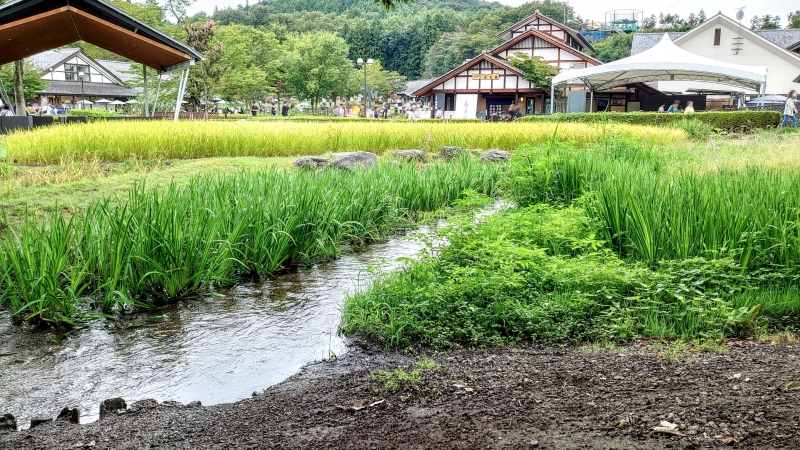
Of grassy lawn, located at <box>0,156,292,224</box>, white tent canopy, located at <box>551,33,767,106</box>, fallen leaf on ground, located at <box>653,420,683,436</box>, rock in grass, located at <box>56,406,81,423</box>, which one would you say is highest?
white tent canopy, located at <box>551,33,767,106</box>

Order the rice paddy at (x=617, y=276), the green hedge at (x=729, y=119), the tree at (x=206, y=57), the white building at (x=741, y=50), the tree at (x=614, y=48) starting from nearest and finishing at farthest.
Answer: the rice paddy at (x=617, y=276) < the green hedge at (x=729, y=119) < the tree at (x=206, y=57) < the white building at (x=741, y=50) < the tree at (x=614, y=48)

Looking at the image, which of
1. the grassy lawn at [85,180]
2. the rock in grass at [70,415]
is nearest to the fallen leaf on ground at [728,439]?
the rock in grass at [70,415]

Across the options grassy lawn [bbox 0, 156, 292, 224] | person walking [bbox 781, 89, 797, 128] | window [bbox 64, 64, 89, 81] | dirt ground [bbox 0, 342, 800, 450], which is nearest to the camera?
dirt ground [bbox 0, 342, 800, 450]

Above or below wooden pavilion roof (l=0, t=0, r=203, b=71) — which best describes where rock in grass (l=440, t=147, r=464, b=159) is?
below

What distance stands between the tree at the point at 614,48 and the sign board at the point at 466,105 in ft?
75.3

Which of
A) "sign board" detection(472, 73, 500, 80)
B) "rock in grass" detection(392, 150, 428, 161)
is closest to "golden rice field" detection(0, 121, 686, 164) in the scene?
"rock in grass" detection(392, 150, 428, 161)

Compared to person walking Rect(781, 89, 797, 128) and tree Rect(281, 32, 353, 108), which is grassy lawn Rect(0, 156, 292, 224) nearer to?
person walking Rect(781, 89, 797, 128)

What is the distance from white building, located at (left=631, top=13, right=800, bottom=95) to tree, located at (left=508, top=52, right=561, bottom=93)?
611cm

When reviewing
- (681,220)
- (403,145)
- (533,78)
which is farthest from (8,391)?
(533,78)

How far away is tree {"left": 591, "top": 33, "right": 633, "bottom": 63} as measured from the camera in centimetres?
5884

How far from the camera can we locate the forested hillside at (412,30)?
202 feet

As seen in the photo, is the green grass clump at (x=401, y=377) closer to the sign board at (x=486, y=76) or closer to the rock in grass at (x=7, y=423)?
the rock in grass at (x=7, y=423)

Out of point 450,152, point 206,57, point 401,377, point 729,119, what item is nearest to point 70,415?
point 401,377

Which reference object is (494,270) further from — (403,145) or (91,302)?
(403,145)
